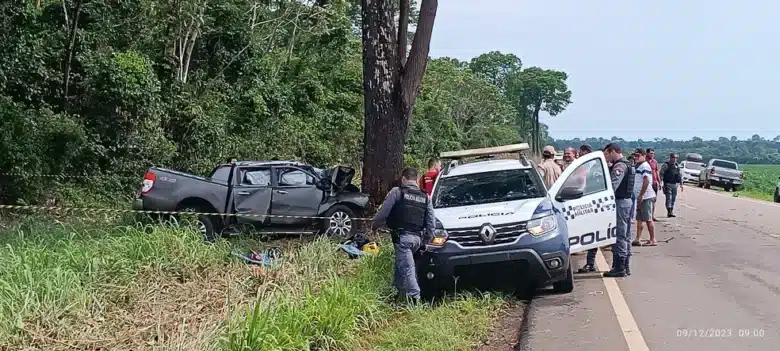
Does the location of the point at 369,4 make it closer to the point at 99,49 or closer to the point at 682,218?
the point at 99,49

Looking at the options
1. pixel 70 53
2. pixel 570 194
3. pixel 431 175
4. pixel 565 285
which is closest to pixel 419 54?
pixel 431 175

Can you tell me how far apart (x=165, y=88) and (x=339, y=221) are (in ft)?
29.7

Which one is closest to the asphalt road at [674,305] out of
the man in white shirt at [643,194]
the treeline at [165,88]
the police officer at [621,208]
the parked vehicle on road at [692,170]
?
the police officer at [621,208]

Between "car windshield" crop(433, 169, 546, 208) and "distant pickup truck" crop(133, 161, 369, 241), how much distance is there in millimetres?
3542

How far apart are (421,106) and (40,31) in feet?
90.6

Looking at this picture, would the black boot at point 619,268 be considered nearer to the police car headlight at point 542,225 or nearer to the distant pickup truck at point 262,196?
the police car headlight at point 542,225

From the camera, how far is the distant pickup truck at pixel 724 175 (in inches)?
1490

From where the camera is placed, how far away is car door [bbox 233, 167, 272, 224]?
14.0 meters

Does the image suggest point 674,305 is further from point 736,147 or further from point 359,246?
point 736,147

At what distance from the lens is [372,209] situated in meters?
12.9

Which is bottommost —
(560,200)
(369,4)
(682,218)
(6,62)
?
(682,218)

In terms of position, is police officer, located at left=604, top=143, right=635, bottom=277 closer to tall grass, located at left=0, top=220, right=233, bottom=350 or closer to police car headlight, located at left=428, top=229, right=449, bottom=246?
police car headlight, located at left=428, top=229, right=449, bottom=246

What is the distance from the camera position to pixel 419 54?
12539mm

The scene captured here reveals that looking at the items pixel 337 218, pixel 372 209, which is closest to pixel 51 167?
pixel 337 218
